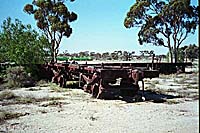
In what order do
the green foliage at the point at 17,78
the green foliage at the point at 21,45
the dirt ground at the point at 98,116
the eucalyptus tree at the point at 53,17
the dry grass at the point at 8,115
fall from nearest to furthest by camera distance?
the dirt ground at the point at 98,116
the dry grass at the point at 8,115
the green foliage at the point at 17,78
the green foliage at the point at 21,45
the eucalyptus tree at the point at 53,17

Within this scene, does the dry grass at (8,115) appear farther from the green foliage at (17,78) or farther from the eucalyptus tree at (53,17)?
the eucalyptus tree at (53,17)

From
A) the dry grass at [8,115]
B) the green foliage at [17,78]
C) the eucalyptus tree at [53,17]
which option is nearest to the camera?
the dry grass at [8,115]

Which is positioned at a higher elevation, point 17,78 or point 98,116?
point 17,78

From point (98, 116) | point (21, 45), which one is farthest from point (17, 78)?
point (98, 116)

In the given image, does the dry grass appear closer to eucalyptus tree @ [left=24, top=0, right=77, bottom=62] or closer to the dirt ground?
the dirt ground

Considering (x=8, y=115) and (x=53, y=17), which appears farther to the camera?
(x=53, y=17)

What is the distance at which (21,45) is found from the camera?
72.6 ft

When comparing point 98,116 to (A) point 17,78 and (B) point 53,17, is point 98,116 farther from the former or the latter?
(B) point 53,17

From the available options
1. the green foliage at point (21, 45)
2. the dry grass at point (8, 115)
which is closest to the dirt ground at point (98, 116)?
the dry grass at point (8, 115)

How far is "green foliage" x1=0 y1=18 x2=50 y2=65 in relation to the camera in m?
22.0

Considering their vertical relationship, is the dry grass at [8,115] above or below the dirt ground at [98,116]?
above

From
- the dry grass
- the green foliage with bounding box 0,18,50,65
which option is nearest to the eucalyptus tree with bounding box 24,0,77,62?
the green foliage with bounding box 0,18,50,65

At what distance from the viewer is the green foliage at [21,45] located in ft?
72.2

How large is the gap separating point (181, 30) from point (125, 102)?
95.2 ft
